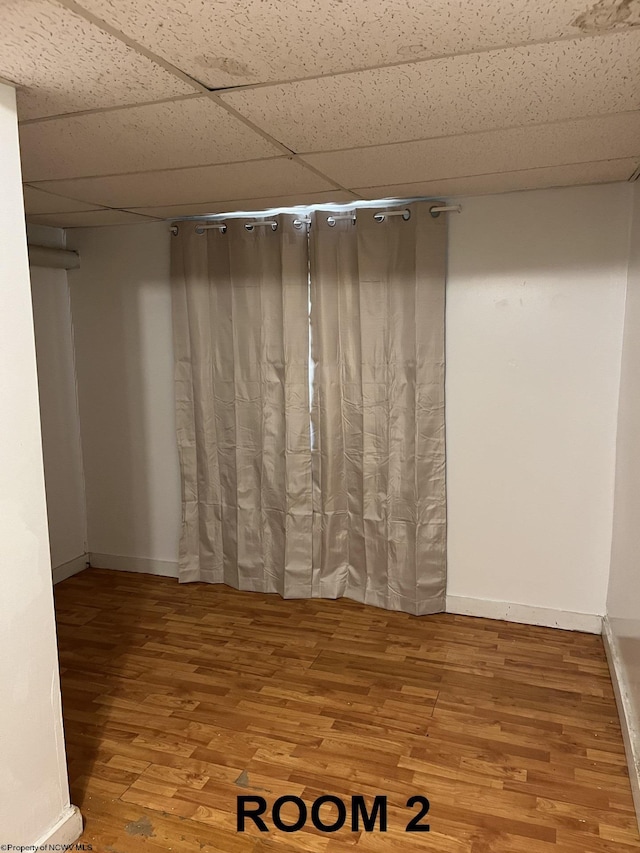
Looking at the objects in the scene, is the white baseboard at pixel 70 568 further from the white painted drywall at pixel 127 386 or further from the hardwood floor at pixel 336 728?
the hardwood floor at pixel 336 728

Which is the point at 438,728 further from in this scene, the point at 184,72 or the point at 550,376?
the point at 184,72

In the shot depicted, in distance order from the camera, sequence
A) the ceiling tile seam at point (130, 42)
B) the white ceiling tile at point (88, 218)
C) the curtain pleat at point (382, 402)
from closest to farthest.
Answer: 1. the ceiling tile seam at point (130, 42)
2. the curtain pleat at point (382, 402)
3. the white ceiling tile at point (88, 218)

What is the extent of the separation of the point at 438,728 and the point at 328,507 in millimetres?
1372

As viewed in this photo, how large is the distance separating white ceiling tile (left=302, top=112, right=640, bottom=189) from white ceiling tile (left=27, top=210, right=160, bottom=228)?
4.65 feet

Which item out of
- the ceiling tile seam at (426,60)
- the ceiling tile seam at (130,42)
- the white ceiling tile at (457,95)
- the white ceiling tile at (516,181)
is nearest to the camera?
the ceiling tile seam at (130,42)

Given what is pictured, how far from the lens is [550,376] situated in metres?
3.17

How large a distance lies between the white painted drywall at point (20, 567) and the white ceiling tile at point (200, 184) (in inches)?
38.1

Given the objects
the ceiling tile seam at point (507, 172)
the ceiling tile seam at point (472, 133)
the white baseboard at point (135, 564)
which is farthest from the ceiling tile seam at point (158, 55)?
the white baseboard at point (135, 564)

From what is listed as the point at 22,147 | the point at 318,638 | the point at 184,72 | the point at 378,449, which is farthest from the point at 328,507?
the point at 184,72

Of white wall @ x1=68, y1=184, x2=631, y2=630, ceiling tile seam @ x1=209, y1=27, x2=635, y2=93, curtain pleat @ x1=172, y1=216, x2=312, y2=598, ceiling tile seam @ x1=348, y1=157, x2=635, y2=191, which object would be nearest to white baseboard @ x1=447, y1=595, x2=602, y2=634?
white wall @ x1=68, y1=184, x2=631, y2=630

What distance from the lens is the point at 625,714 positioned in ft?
7.98

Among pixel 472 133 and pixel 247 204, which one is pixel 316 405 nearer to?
pixel 247 204

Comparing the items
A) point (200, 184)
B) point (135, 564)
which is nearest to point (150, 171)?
point (200, 184)

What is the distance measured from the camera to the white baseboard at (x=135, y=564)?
13.5 ft
